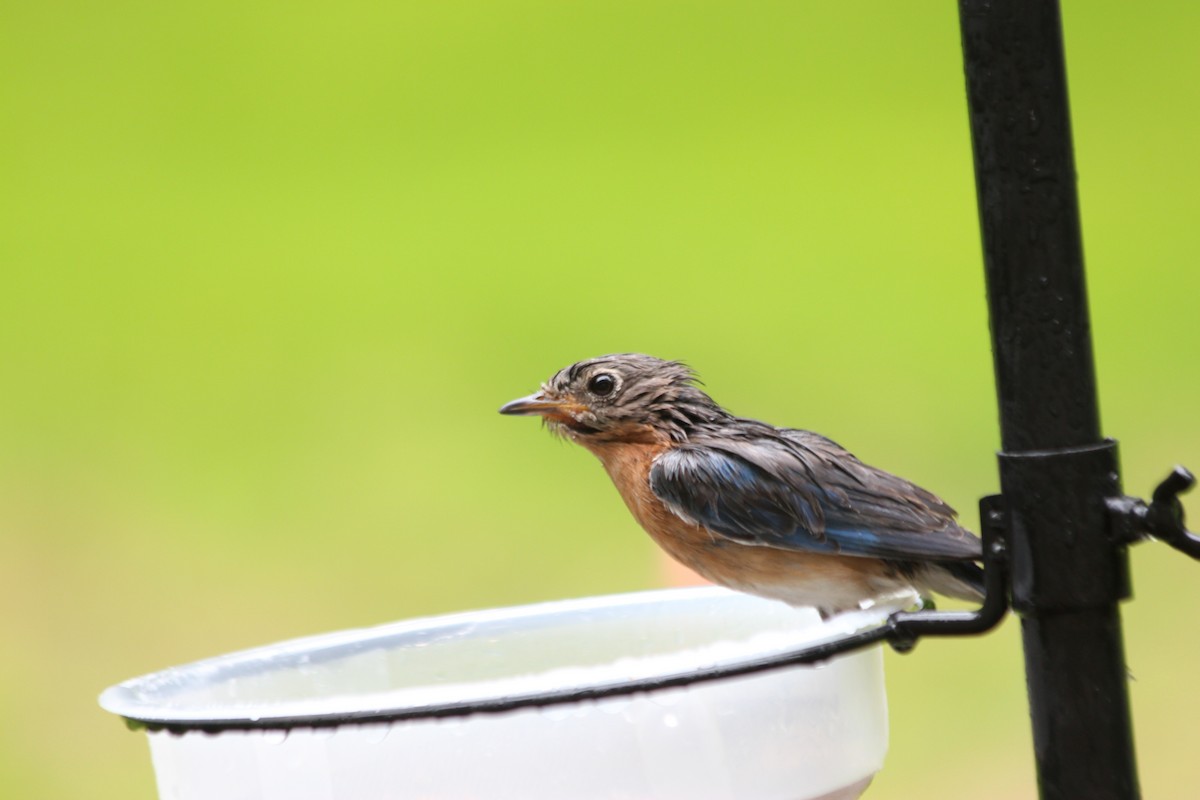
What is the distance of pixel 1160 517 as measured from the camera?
1.11m

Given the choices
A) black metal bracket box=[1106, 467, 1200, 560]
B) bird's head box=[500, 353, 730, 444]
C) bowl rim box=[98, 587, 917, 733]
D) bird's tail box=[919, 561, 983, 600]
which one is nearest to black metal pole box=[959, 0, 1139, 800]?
black metal bracket box=[1106, 467, 1200, 560]

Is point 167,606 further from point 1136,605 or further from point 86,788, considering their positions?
point 1136,605

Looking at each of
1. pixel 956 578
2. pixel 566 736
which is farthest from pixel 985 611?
pixel 956 578

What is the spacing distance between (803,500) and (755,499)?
0.20ft

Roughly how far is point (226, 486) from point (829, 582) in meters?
2.93

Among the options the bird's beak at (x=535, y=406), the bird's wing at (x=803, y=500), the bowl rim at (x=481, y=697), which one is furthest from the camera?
the bird's beak at (x=535, y=406)

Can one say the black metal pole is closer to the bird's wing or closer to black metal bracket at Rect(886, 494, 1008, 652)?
black metal bracket at Rect(886, 494, 1008, 652)

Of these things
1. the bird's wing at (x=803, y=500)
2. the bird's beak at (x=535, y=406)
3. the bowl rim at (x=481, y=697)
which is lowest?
the bowl rim at (x=481, y=697)

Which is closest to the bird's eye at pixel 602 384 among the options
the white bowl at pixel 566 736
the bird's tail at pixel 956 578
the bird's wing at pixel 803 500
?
Answer: the bird's wing at pixel 803 500

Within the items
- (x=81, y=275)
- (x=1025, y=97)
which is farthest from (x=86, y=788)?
(x=1025, y=97)

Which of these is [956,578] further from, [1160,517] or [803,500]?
[1160,517]

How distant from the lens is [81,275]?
4539 mm

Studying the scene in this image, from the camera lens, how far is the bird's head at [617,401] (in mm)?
2129

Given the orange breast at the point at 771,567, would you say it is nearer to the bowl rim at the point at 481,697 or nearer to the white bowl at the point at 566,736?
the bowl rim at the point at 481,697
